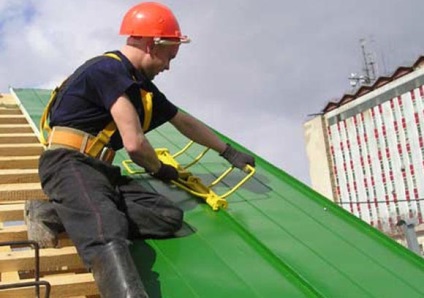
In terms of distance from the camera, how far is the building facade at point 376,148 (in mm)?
48156

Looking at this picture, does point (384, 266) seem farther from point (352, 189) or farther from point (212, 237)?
point (352, 189)

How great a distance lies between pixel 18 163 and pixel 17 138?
84 centimetres

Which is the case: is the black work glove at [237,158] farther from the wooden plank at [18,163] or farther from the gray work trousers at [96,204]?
the wooden plank at [18,163]

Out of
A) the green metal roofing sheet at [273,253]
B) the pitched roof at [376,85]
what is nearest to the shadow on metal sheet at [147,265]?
the green metal roofing sheet at [273,253]

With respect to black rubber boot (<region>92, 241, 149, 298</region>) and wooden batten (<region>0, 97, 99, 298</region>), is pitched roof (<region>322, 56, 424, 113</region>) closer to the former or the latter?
wooden batten (<region>0, 97, 99, 298</region>)

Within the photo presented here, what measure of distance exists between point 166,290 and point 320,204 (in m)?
2.14

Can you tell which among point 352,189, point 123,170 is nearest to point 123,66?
point 123,170

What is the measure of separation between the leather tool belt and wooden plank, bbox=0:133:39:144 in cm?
210

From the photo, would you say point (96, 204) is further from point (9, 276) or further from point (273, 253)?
point (273, 253)

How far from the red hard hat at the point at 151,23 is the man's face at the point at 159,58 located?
73mm

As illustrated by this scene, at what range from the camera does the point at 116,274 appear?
303 cm

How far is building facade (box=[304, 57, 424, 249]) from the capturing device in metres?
48.2

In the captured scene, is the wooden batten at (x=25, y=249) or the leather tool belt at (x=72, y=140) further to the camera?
the leather tool belt at (x=72, y=140)

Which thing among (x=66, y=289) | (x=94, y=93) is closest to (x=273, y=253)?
(x=66, y=289)
